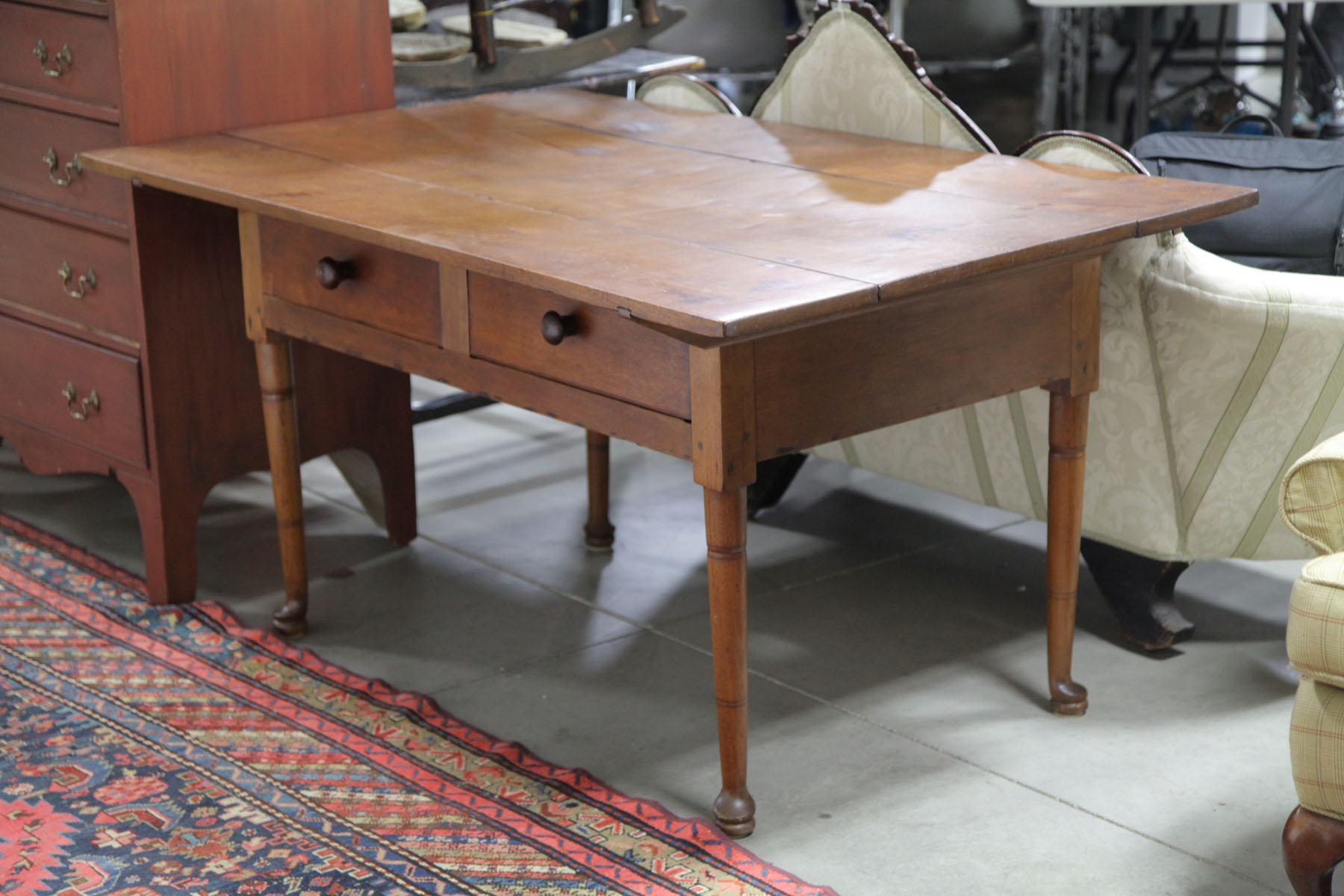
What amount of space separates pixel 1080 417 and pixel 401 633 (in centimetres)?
118

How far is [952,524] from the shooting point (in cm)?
313

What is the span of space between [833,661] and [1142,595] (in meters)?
0.50

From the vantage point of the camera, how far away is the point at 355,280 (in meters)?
2.28

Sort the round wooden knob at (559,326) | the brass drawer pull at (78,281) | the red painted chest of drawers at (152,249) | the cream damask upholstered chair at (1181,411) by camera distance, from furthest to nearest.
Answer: the brass drawer pull at (78,281) < the red painted chest of drawers at (152,249) < the cream damask upholstered chair at (1181,411) < the round wooden knob at (559,326)

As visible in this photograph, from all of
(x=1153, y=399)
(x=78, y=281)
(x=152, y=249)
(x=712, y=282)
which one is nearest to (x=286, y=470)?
(x=152, y=249)

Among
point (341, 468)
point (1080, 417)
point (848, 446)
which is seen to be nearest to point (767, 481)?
point (848, 446)

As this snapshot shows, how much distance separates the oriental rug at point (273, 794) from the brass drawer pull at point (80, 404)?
384 mm

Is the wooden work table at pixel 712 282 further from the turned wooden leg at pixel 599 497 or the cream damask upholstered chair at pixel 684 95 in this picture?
the turned wooden leg at pixel 599 497

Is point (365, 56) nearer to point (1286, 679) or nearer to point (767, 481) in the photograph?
point (767, 481)

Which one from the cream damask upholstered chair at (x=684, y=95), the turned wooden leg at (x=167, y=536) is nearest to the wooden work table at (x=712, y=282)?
the turned wooden leg at (x=167, y=536)

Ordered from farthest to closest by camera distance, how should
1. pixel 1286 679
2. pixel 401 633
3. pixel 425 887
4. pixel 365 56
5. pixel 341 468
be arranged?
pixel 341 468 < pixel 365 56 < pixel 401 633 < pixel 1286 679 < pixel 425 887

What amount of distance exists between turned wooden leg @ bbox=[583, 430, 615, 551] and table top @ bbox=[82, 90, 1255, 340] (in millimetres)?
588

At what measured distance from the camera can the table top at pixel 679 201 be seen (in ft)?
5.98

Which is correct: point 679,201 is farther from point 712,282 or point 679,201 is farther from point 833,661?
point 833,661
